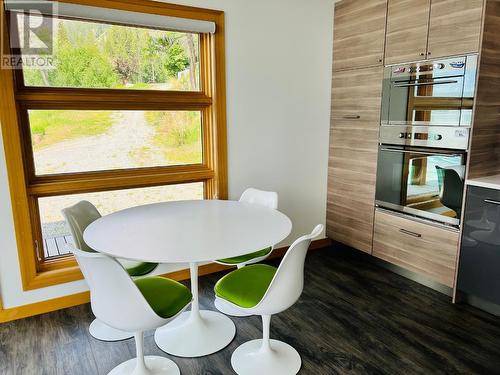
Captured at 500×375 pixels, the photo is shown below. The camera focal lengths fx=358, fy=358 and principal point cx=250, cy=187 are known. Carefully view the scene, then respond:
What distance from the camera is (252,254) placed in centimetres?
238

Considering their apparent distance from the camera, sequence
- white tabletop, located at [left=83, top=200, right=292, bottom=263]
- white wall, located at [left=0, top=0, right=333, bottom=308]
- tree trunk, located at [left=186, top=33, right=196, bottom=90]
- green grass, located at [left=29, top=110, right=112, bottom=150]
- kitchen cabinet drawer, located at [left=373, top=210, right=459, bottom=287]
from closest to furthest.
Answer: white tabletop, located at [left=83, top=200, right=292, bottom=263]
green grass, located at [left=29, top=110, right=112, bottom=150]
kitchen cabinet drawer, located at [left=373, top=210, right=459, bottom=287]
tree trunk, located at [left=186, top=33, right=196, bottom=90]
white wall, located at [left=0, top=0, right=333, bottom=308]

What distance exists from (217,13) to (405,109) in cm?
165

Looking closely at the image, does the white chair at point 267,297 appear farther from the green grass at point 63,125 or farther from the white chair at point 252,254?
the green grass at point 63,125

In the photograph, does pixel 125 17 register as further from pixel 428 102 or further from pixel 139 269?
pixel 428 102

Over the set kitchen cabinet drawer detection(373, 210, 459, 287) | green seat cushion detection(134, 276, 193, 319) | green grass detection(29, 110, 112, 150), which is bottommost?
kitchen cabinet drawer detection(373, 210, 459, 287)

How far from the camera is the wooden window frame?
2309 millimetres

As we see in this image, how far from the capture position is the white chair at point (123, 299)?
146 centimetres

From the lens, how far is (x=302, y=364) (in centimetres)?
199

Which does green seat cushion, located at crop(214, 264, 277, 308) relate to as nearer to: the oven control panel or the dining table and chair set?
the dining table and chair set

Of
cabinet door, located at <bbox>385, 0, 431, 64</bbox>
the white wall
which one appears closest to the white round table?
the white wall

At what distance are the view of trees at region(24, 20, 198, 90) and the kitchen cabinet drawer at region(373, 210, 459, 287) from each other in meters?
2.00

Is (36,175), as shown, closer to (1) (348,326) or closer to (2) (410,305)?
(1) (348,326)

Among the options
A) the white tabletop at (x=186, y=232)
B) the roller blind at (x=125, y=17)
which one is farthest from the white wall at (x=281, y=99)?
the white tabletop at (x=186, y=232)

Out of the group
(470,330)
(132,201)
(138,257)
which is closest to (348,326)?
(470,330)
